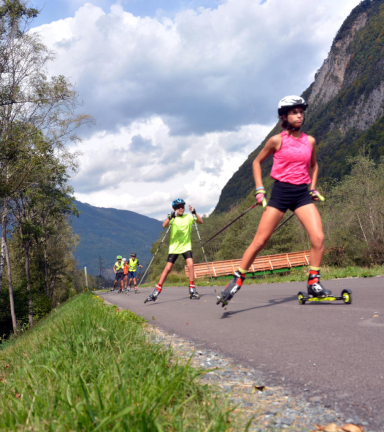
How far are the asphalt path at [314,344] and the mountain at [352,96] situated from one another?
120 meters

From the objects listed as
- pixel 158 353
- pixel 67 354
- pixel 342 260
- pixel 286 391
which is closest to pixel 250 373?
pixel 286 391

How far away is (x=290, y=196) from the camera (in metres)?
5.25

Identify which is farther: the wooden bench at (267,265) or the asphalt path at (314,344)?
Result: the wooden bench at (267,265)

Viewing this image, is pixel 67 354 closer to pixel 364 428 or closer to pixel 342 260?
pixel 364 428

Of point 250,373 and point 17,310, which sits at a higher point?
point 250,373

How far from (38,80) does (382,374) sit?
24.4m

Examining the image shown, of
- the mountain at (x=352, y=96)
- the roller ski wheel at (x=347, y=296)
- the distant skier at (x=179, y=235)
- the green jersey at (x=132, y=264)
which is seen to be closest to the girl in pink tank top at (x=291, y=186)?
the roller ski wheel at (x=347, y=296)

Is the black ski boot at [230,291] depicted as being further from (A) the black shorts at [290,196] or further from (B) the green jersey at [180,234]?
(B) the green jersey at [180,234]

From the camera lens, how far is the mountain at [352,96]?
13646 centimetres

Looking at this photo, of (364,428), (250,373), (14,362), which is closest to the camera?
(364,428)

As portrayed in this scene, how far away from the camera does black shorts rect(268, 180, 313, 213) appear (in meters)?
5.23

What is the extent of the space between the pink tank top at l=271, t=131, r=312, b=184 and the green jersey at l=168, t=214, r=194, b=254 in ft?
13.8

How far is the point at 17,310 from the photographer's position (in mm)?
33500

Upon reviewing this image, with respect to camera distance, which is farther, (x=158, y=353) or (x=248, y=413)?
(x=158, y=353)
